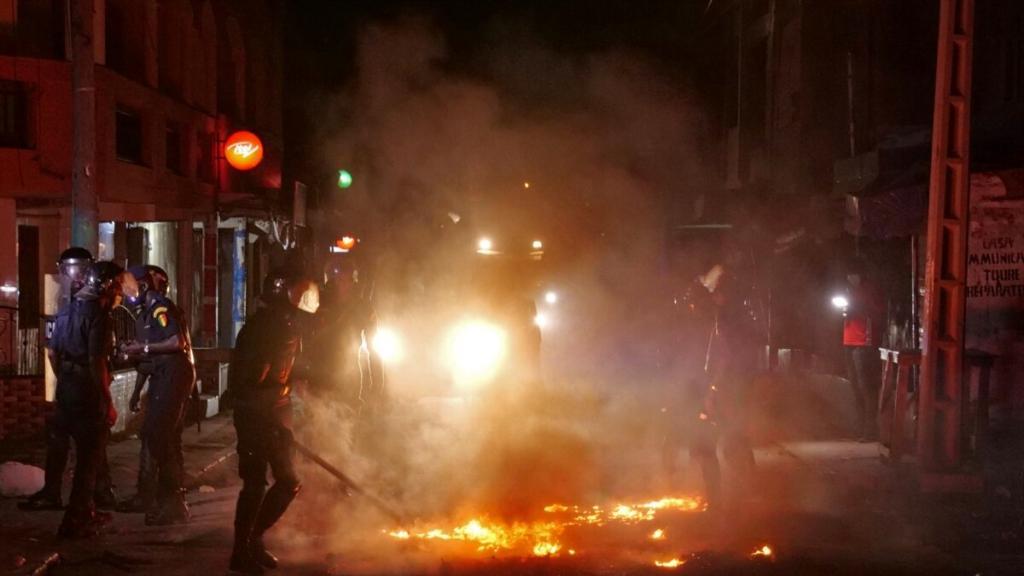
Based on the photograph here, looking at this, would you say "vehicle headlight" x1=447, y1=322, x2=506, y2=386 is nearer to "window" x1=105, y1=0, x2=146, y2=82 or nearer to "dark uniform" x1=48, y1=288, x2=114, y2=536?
"window" x1=105, y1=0, x2=146, y2=82

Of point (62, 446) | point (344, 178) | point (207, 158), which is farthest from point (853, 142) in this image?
point (62, 446)

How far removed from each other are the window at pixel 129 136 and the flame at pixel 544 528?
1034 centimetres

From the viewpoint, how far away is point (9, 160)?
13.3 meters

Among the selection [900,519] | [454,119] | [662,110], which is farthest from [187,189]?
[900,519]

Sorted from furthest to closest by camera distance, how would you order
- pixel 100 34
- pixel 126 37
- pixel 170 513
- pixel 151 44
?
pixel 151 44 → pixel 126 37 → pixel 100 34 → pixel 170 513

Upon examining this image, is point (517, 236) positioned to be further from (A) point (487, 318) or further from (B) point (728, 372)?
(B) point (728, 372)

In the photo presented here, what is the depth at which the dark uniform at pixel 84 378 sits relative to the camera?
698cm

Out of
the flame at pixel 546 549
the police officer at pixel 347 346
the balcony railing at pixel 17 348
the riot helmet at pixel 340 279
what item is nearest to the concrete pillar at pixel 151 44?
the balcony railing at pixel 17 348

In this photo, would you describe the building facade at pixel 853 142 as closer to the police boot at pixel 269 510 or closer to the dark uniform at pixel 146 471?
the police boot at pixel 269 510

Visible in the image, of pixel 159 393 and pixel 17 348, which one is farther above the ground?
pixel 159 393

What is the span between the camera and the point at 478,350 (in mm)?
14031

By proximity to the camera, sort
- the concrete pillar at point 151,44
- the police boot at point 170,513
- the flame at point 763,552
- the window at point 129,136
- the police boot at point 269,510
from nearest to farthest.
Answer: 1. the police boot at point 269,510
2. the flame at point 763,552
3. the police boot at point 170,513
4. the window at point 129,136
5. the concrete pillar at point 151,44

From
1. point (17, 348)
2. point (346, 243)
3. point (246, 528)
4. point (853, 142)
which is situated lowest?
point (246, 528)

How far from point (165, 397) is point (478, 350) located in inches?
274
